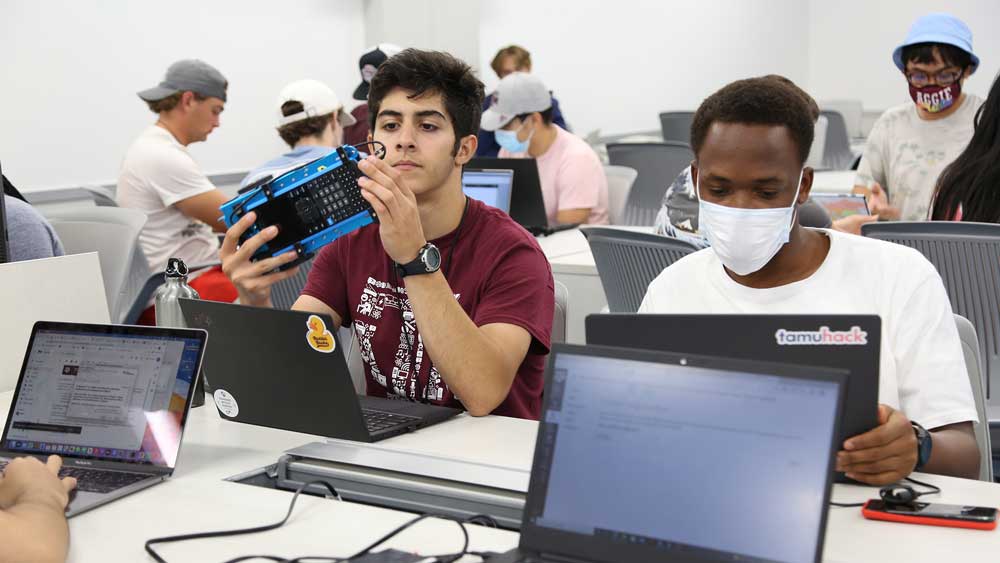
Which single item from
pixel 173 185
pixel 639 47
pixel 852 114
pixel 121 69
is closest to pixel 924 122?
pixel 173 185

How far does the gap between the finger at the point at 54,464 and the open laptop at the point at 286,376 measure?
12.6 inches

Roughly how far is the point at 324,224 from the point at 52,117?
3.32 meters

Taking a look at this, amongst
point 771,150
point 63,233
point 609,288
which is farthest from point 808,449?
point 63,233

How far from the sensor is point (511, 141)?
4516 millimetres

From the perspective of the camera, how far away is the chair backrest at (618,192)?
440 cm

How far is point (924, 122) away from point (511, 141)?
1654 millimetres

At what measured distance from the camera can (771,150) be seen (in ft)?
5.36

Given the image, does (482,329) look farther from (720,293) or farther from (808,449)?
(808,449)

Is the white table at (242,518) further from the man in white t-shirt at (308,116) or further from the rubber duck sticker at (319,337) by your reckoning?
the man in white t-shirt at (308,116)

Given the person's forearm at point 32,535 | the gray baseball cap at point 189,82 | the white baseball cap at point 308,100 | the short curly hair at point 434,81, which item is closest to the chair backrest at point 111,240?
the white baseball cap at point 308,100

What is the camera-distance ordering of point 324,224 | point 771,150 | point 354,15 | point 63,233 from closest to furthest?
point 771,150, point 324,224, point 63,233, point 354,15

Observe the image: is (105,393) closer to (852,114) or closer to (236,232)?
(236,232)

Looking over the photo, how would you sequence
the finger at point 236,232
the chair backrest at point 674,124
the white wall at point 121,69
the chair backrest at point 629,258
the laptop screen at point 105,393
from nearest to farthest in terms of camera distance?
1. the laptop screen at point 105,393
2. the finger at point 236,232
3. the chair backrest at point 629,258
4. the white wall at point 121,69
5. the chair backrest at point 674,124

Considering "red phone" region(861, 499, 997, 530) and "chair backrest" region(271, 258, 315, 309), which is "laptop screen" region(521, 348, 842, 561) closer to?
"red phone" region(861, 499, 997, 530)
